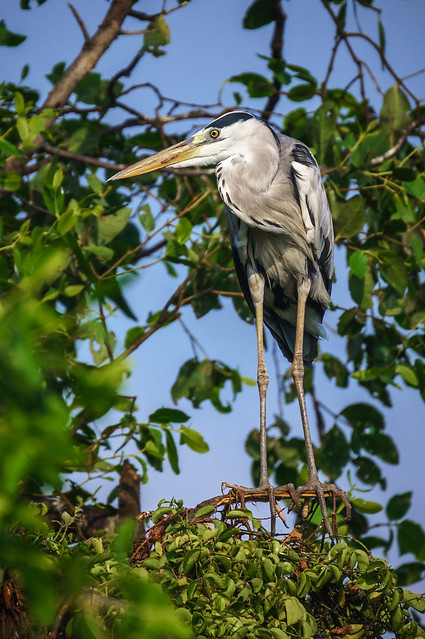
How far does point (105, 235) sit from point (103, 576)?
1654mm

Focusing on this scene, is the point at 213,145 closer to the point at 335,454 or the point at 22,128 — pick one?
the point at 22,128

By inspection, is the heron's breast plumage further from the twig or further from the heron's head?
the twig

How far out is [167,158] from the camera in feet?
9.53

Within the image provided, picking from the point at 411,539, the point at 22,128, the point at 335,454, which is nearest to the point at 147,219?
the point at 22,128

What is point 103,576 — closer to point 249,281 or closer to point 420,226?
point 249,281

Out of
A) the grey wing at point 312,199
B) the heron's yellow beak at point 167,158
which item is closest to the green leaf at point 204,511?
the grey wing at point 312,199

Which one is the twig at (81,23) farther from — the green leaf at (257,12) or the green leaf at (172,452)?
the green leaf at (172,452)

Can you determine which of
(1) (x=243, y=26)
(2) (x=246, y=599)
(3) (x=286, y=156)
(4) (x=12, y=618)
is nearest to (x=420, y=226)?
(3) (x=286, y=156)

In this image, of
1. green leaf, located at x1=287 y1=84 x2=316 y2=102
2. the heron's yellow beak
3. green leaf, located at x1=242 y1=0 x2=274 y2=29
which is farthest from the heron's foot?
green leaf, located at x1=242 y1=0 x2=274 y2=29

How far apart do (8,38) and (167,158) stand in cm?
75

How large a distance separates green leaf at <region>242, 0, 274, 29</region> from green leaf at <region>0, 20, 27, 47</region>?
1.01 meters

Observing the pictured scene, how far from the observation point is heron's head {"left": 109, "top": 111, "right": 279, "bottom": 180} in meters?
2.89

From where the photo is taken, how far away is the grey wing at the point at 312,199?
2.74m

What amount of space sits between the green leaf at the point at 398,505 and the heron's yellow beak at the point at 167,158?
1.49m
